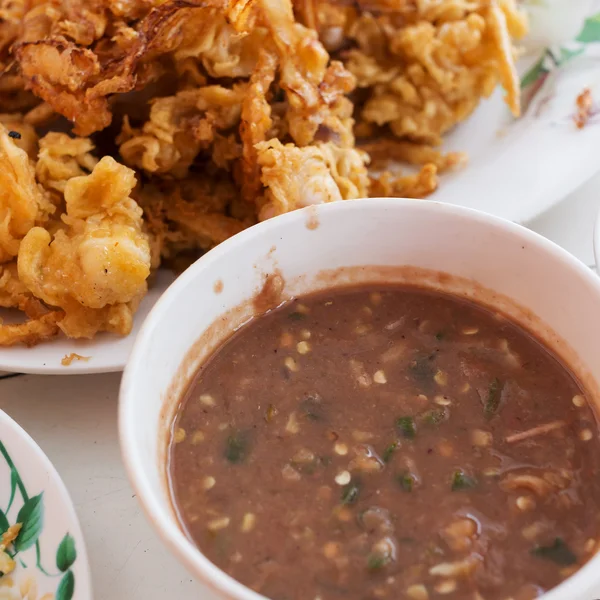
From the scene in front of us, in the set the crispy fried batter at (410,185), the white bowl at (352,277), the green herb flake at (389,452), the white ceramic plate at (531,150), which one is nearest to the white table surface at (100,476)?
the white ceramic plate at (531,150)

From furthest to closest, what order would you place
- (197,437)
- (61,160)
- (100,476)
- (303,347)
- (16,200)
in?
1. (61,160)
2. (16,200)
3. (100,476)
4. (303,347)
5. (197,437)

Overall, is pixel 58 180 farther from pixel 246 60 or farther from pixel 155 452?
pixel 155 452

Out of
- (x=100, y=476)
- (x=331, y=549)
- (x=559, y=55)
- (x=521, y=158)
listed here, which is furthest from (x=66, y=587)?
(x=559, y=55)

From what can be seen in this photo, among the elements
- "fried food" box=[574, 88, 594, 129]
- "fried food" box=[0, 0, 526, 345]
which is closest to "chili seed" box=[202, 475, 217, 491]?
"fried food" box=[0, 0, 526, 345]

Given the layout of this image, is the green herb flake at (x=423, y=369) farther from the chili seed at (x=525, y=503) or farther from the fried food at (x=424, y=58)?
the fried food at (x=424, y=58)

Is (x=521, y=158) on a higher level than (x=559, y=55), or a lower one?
lower

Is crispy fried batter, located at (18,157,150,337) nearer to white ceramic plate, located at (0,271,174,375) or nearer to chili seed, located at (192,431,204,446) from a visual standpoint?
white ceramic plate, located at (0,271,174,375)

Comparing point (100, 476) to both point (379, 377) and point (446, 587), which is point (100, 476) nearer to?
point (379, 377)
